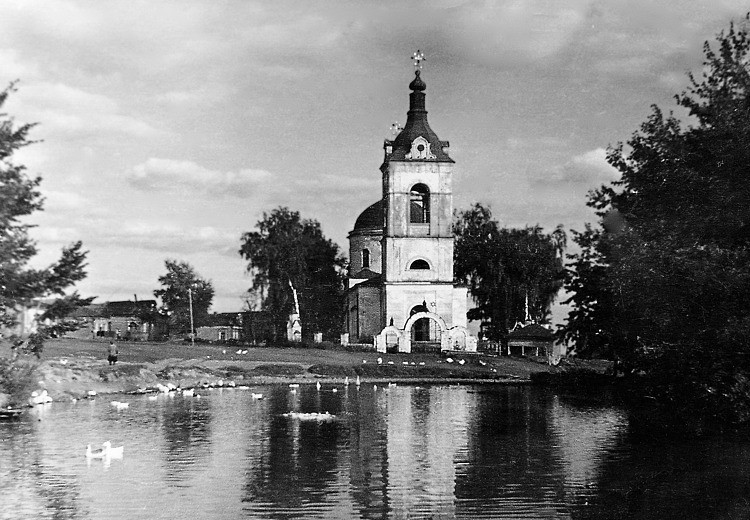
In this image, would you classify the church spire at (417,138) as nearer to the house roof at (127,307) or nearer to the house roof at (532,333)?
the house roof at (532,333)

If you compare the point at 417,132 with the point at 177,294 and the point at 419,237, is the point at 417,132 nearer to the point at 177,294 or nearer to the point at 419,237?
the point at 419,237

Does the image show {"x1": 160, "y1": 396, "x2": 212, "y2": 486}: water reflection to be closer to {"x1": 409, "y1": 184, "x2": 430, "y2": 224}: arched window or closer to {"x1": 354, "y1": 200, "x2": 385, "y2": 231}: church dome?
{"x1": 409, "y1": 184, "x2": 430, "y2": 224}: arched window

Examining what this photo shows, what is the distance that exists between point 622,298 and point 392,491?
1665cm

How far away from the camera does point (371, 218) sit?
8719 cm

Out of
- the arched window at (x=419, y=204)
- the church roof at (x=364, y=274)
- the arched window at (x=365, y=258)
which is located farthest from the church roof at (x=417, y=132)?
the arched window at (x=365, y=258)

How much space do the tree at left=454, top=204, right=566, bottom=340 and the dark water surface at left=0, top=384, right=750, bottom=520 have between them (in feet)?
156

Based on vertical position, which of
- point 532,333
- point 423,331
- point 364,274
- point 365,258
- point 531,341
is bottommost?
point 531,341

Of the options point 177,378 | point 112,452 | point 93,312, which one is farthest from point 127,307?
point 112,452

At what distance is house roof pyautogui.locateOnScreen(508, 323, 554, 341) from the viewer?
222ft

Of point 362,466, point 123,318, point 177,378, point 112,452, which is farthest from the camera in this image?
point 123,318

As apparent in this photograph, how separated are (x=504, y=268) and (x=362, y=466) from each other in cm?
6124

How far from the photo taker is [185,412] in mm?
33094

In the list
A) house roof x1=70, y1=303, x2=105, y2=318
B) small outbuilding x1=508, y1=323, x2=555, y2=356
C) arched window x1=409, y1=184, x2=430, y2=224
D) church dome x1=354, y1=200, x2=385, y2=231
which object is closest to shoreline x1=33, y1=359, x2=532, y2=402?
small outbuilding x1=508, y1=323, x2=555, y2=356

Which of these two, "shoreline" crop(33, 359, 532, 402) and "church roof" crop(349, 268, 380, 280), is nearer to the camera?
"shoreline" crop(33, 359, 532, 402)
